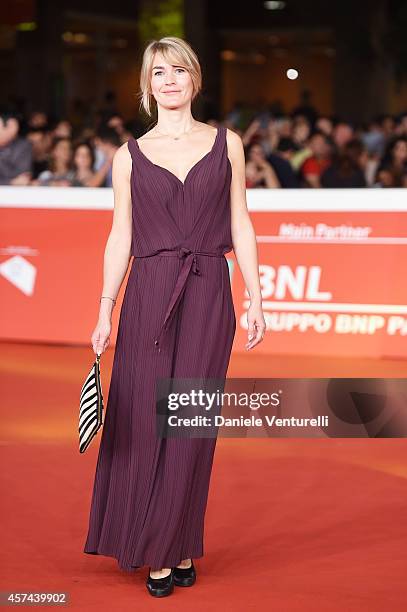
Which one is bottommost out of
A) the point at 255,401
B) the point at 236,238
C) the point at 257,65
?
the point at 257,65

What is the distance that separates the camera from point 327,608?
4.11 m

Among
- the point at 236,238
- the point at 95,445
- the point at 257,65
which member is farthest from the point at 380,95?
the point at 236,238

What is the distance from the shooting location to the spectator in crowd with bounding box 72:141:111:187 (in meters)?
10.2

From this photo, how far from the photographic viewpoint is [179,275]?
418 centimetres

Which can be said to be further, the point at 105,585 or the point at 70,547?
the point at 70,547

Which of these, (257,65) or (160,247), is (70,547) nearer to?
(160,247)

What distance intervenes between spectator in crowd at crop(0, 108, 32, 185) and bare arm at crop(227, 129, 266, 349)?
6.32 meters

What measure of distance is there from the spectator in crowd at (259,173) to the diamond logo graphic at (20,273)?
202 centimetres

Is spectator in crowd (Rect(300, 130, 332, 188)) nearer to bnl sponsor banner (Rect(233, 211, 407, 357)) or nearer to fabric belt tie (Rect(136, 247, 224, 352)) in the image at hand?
bnl sponsor banner (Rect(233, 211, 407, 357))

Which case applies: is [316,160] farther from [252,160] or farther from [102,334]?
[102,334]

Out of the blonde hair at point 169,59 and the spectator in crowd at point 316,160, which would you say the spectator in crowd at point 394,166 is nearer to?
the spectator in crowd at point 316,160

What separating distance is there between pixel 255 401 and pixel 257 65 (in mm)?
32242

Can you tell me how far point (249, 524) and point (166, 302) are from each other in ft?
4.26

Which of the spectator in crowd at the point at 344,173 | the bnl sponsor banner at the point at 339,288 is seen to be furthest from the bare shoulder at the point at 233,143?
the spectator in crowd at the point at 344,173
